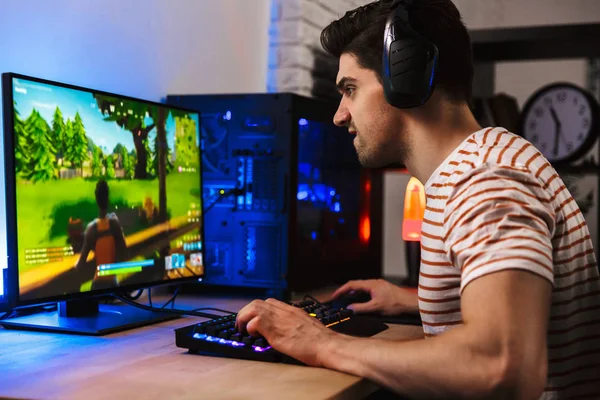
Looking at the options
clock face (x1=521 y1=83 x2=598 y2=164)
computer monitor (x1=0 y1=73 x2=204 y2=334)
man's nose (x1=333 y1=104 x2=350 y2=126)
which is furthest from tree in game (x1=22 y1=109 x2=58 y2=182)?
clock face (x1=521 y1=83 x2=598 y2=164)

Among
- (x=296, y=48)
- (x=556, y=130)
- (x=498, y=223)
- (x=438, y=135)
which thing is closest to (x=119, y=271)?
(x=438, y=135)

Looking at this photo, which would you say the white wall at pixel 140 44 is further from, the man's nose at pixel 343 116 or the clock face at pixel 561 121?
the clock face at pixel 561 121

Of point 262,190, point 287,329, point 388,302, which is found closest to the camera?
point 287,329

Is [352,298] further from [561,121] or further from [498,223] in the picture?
[561,121]

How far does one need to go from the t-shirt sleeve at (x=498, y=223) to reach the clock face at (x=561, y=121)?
2.73 m

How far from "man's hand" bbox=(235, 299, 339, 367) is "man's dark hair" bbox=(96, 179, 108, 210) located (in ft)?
1.20

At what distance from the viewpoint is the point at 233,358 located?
114cm

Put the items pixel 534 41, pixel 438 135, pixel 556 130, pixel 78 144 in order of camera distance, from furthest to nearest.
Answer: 1. pixel 556 130
2. pixel 534 41
3. pixel 78 144
4. pixel 438 135

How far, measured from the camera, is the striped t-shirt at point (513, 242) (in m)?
0.95

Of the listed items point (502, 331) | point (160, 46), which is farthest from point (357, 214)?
point (502, 331)

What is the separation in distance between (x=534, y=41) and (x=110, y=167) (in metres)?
1.82

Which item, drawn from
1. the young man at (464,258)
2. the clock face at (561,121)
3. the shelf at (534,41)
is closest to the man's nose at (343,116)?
the young man at (464,258)

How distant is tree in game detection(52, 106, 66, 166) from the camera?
1298mm

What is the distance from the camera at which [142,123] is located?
151 centimetres
